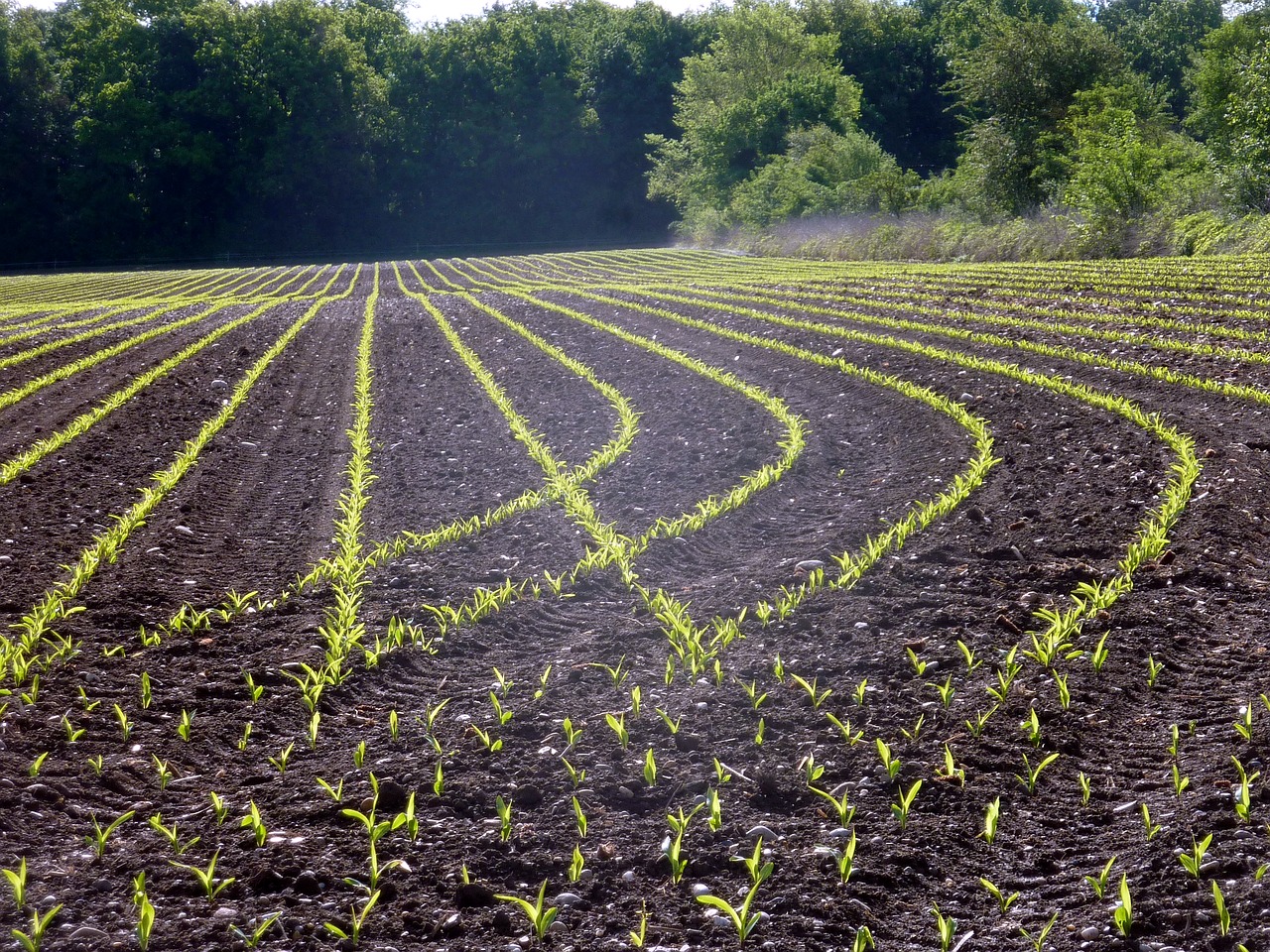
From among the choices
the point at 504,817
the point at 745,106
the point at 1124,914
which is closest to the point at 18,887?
the point at 504,817

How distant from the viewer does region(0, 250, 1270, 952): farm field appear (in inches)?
105

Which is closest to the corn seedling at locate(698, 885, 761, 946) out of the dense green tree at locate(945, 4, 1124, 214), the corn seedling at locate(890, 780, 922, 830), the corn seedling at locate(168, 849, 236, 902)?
the corn seedling at locate(890, 780, 922, 830)

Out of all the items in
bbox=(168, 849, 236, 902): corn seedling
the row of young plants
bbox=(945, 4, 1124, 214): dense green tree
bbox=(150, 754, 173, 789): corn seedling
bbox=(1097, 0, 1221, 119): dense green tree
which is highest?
bbox=(1097, 0, 1221, 119): dense green tree

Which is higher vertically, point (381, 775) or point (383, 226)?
point (383, 226)

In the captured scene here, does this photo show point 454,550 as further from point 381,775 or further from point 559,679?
point 381,775

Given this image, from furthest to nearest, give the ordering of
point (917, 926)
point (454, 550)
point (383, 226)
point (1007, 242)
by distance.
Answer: point (383, 226) → point (1007, 242) → point (454, 550) → point (917, 926)

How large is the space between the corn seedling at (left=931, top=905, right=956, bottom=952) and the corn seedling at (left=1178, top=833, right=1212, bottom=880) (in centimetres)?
61

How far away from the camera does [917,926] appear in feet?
8.37

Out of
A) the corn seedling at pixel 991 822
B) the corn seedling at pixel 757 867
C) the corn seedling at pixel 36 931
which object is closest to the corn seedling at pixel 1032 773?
the corn seedling at pixel 991 822

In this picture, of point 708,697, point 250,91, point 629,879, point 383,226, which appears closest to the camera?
point 629,879

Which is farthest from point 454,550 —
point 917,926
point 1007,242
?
point 1007,242

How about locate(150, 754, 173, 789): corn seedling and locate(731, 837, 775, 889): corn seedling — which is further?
locate(150, 754, 173, 789): corn seedling

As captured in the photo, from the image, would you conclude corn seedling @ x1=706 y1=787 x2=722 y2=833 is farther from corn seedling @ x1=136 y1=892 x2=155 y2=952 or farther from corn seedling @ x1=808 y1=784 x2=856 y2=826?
corn seedling @ x1=136 y1=892 x2=155 y2=952

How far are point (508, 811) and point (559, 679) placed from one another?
0.89 m
